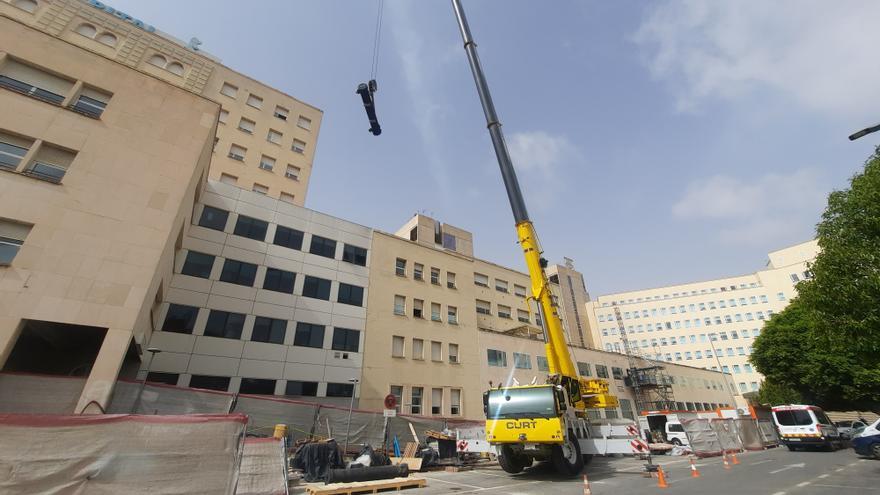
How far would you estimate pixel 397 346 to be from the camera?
26.2 m

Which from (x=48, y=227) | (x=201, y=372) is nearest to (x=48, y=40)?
(x=48, y=227)

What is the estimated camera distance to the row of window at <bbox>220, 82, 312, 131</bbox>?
31.7 metres

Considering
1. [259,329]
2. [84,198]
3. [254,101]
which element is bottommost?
[259,329]

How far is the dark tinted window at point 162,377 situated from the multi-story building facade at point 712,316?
270 ft

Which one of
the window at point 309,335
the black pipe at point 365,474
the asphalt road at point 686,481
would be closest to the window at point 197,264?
the window at point 309,335

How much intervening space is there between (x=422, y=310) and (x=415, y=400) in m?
6.74

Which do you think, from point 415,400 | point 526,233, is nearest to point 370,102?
point 526,233

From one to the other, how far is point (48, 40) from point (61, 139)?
17.8 feet

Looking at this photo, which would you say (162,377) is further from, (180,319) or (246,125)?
(246,125)

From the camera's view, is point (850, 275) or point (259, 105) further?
point (259, 105)

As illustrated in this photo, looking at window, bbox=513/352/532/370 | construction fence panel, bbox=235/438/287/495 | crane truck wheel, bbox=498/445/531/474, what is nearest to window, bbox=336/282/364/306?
window, bbox=513/352/532/370

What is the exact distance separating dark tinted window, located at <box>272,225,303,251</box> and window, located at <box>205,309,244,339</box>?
5.53 m

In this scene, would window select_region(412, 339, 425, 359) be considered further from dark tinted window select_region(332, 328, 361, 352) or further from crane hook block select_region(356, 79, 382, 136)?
crane hook block select_region(356, 79, 382, 136)

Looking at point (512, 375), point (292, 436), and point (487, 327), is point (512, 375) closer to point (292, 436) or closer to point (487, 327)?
point (487, 327)
